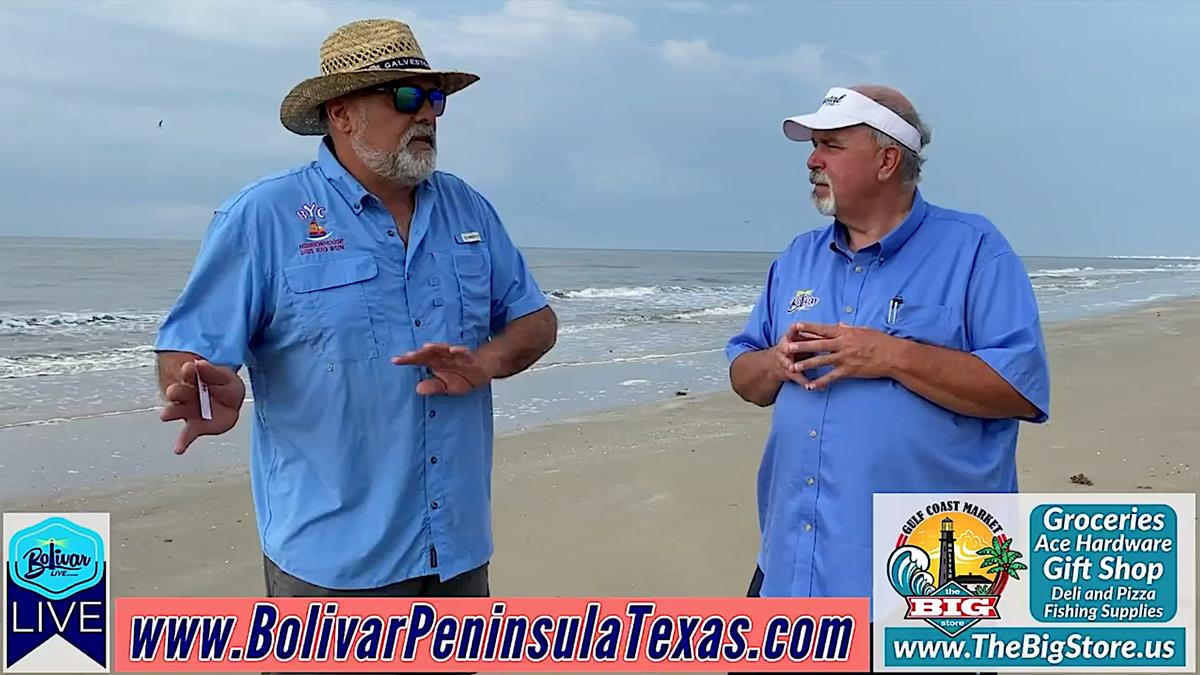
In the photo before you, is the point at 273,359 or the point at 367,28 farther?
the point at 367,28

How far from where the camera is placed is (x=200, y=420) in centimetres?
232

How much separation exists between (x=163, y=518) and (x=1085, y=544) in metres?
5.31

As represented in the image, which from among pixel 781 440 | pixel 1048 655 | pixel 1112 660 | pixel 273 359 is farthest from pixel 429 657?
pixel 1112 660

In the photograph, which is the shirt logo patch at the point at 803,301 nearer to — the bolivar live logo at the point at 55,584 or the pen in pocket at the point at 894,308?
the pen in pocket at the point at 894,308

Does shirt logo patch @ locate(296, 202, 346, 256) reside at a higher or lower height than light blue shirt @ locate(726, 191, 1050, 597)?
higher

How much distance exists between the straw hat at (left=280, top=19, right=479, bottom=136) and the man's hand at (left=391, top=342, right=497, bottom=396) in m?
0.76

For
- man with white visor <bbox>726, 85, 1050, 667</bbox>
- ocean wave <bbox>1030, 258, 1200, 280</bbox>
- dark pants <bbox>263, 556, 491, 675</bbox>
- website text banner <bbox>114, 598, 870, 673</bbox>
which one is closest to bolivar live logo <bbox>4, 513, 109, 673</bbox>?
website text banner <bbox>114, 598, 870, 673</bbox>

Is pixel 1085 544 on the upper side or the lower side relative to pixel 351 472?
lower

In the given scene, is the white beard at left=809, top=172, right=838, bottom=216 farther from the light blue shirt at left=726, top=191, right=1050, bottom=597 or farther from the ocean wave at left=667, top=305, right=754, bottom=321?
the ocean wave at left=667, top=305, right=754, bottom=321

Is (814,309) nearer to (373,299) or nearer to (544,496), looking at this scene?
(373,299)

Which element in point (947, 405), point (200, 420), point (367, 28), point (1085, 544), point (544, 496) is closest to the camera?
point (200, 420)

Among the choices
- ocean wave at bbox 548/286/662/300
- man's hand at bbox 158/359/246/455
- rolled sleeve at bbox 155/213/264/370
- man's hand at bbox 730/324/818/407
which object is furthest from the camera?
ocean wave at bbox 548/286/662/300

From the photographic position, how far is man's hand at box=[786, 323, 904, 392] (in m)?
2.51

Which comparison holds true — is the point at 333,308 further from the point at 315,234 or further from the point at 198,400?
the point at 198,400
